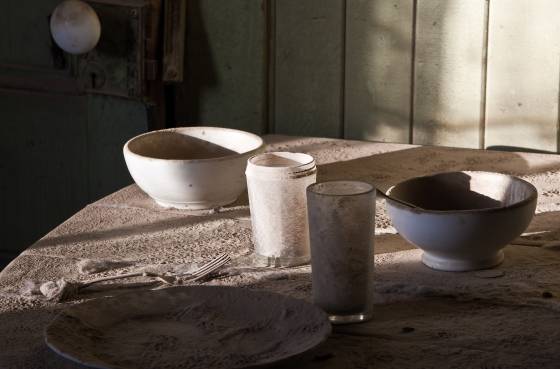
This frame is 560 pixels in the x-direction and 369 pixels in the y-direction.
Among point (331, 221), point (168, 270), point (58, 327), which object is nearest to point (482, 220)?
point (331, 221)

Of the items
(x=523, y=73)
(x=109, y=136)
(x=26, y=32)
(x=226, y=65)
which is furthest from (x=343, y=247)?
(x=26, y=32)

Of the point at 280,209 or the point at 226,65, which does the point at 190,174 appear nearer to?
the point at 280,209

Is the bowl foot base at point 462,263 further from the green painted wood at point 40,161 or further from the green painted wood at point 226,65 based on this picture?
the green painted wood at point 40,161

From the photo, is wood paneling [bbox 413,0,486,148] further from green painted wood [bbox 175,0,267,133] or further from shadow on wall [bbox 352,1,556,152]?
green painted wood [bbox 175,0,267,133]

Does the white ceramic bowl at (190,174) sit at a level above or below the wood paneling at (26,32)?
below

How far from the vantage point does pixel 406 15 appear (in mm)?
2309

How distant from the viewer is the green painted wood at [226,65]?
2428 millimetres

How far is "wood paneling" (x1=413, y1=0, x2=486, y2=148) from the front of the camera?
2250 mm

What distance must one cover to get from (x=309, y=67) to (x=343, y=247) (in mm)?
1201

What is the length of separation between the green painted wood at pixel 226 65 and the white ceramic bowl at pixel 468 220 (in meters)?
0.95

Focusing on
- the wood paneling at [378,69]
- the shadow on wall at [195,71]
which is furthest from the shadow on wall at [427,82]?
the shadow on wall at [195,71]

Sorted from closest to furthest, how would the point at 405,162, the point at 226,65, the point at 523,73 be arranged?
the point at 405,162, the point at 523,73, the point at 226,65

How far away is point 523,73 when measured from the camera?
7.31 ft

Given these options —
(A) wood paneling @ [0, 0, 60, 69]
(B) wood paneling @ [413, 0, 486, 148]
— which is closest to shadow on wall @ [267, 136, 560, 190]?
(B) wood paneling @ [413, 0, 486, 148]
